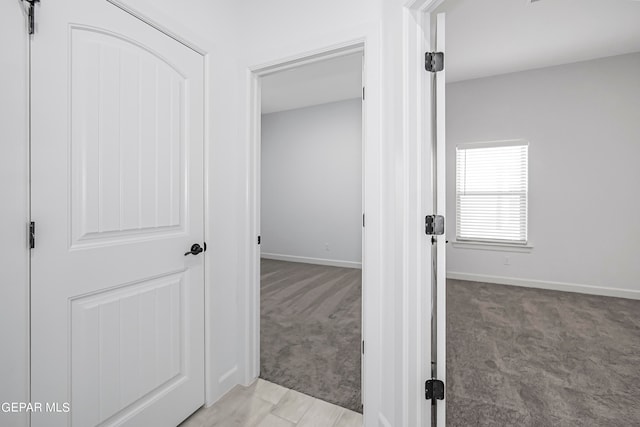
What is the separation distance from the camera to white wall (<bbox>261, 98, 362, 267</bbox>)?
201 inches

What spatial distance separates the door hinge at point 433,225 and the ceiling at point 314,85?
2.93 metres

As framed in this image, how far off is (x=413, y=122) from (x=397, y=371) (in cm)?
116

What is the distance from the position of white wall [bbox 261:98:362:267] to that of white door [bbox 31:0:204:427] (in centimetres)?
370

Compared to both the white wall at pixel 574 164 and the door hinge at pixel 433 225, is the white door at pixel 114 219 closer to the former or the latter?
the door hinge at pixel 433 225

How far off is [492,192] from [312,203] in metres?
2.98

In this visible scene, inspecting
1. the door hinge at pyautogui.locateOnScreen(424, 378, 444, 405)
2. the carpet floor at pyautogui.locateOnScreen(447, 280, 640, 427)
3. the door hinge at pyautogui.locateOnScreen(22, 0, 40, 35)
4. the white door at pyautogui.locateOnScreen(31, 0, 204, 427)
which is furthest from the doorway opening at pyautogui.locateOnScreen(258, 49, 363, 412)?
the door hinge at pyautogui.locateOnScreen(22, 0, 40, 35)

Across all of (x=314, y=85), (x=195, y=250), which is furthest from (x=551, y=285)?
(x=195, y=250)

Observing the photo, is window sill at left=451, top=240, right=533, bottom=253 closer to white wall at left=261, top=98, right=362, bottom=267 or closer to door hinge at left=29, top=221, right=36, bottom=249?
white wall at left=261, top=98, right=362, bottom=267

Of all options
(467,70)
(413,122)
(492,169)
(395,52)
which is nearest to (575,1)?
(467,70)

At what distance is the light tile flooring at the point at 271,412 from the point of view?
1579 mm

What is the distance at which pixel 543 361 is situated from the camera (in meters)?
2.21

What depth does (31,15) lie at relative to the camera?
1.00 meters

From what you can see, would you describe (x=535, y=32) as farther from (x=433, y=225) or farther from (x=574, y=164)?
(x=433, y=225)

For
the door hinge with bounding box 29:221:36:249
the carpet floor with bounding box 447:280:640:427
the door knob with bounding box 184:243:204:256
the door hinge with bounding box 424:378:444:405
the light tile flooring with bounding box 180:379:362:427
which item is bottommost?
the light tile flooring with bounding box 180:379:362:427
